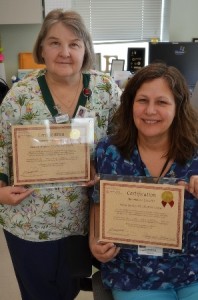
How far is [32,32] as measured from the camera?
328cm

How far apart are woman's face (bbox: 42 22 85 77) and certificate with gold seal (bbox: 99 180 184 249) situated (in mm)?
425

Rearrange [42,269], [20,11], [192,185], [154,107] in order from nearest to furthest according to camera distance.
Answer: [192,185]
[154,107]
[42,269]
[20,11]

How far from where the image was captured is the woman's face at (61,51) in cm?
118

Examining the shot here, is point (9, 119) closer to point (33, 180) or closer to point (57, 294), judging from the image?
point (33, 180)

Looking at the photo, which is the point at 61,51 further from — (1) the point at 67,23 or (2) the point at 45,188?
(2) the point at 45,188

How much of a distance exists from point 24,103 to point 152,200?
0.55m

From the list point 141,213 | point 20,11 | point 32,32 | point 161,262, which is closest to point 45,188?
point 141,213

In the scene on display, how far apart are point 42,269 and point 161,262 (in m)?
0.51

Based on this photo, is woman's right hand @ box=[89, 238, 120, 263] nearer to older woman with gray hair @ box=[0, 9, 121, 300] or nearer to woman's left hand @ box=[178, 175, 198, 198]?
older woman with gray hair @ box=[0, 9, 121, 300]

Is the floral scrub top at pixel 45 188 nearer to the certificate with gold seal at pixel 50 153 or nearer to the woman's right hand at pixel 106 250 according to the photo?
the certificate with gold seal at pixel 50 153

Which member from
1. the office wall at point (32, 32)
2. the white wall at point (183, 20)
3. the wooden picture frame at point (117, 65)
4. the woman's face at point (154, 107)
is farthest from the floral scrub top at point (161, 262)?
the white wall at point (183, 20)

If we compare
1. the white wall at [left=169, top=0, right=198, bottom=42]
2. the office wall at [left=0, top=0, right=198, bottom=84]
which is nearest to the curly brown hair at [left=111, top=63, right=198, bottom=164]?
the office wall at [left=0, top=0, right=198, bottom=84]

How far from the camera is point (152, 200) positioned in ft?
3.40

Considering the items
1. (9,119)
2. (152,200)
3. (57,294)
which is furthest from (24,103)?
(57,294)
